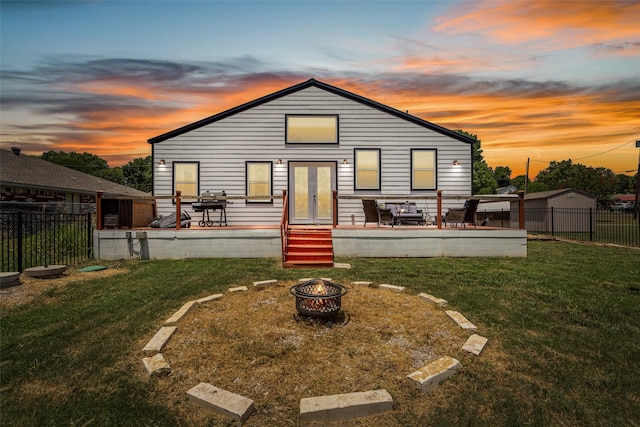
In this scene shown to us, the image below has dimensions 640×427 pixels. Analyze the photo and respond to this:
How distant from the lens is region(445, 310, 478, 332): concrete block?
4.35 m

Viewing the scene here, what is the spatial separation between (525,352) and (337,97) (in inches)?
477


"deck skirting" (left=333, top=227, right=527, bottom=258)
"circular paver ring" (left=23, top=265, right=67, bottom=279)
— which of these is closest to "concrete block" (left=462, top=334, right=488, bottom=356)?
"deck skirting" (left=333, top=227, right=527, bottom=258)

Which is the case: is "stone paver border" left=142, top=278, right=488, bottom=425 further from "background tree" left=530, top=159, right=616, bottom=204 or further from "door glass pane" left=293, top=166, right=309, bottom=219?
"background tree" left=530, top=159, right=616, bottom=204

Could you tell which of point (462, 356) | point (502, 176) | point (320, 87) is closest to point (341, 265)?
point (462, 356)

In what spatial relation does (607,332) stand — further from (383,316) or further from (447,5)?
(447,5)

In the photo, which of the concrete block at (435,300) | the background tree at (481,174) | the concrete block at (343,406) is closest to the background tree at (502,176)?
the background tree at (481,174)

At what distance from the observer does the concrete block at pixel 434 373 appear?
2.99 meters

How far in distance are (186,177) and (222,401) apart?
12123 millimetres

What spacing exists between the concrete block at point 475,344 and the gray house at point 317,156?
9.53 metres

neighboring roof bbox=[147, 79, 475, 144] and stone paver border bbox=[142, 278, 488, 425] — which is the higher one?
neighboring roof bbox=[147, 79, 475, 144]

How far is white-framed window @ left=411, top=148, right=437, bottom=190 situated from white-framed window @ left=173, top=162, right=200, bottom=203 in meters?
9.41

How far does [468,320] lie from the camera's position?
470cm

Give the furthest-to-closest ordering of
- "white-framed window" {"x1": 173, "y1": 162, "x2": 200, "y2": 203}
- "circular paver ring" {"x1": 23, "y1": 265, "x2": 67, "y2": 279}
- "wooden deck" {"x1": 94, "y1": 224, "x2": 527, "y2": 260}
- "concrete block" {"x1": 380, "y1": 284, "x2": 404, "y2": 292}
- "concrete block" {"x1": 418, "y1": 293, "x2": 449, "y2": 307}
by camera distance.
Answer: "white-framed window" {"x1": 173, "y1": 162, "x2": 200, "y2": 203} < "wooden deck" {"x1": 94, "y1": 224, "x2": 527, "y2": 260} < "circular paver ring" {"x1": 23, "y1": 265, "x2": 67, "y2": 279} < "concrete block" {"x1": 380, "y1": 284, "x2": 404, "y2": 292} < "concrete block" {"x1": 418, "y1": 293, "x2": 449, "y2": 307}

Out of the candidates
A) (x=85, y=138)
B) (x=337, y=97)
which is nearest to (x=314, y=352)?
(x=337, y=97)
